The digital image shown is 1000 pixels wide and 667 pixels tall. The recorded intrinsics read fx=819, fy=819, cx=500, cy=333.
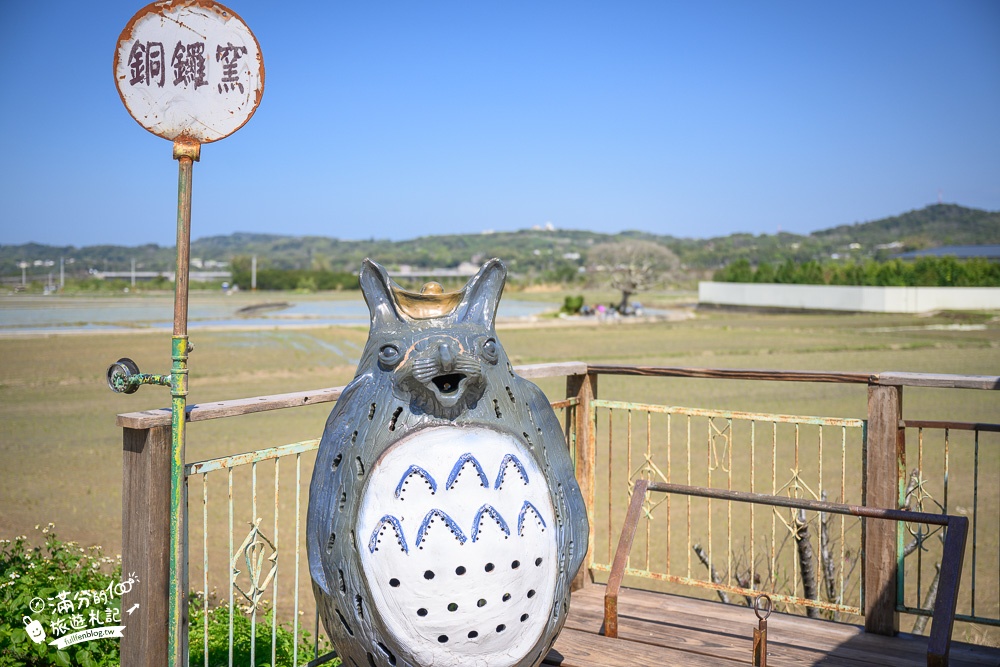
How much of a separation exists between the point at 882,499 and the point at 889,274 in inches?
1956

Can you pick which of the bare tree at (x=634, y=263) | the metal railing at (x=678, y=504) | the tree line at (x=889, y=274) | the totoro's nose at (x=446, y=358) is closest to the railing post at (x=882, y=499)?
the metal railing at (x=678, y=504)

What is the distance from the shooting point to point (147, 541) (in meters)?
2.81

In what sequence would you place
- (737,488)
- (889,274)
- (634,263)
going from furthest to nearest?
1. (889,274)
2. (634,263)
3. (737,488)

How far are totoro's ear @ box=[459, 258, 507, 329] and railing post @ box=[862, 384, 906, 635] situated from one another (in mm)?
2293

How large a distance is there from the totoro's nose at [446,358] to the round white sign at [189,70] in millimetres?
1199

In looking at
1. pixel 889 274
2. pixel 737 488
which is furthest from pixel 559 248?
pixel 737 488

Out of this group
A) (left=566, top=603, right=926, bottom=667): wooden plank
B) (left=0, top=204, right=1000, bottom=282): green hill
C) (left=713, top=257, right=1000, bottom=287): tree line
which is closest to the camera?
(left=566, top=603, right=926, bottom=667): wooden plank

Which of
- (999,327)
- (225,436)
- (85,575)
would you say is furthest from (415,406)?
(999,327)

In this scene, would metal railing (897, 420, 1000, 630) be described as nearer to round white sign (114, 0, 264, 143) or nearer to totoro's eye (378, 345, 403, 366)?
totoro's eye (378, 345, 403, 366)

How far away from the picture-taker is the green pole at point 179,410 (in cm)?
278

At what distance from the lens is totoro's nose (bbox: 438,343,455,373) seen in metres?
2.37

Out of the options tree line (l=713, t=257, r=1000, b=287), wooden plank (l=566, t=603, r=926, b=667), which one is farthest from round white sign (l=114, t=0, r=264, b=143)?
tree line (l=713, t=257, r=1000, b=287)

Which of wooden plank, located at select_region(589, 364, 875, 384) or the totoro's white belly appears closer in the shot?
the totoro's white belly

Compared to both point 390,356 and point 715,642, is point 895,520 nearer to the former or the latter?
point 715,642
